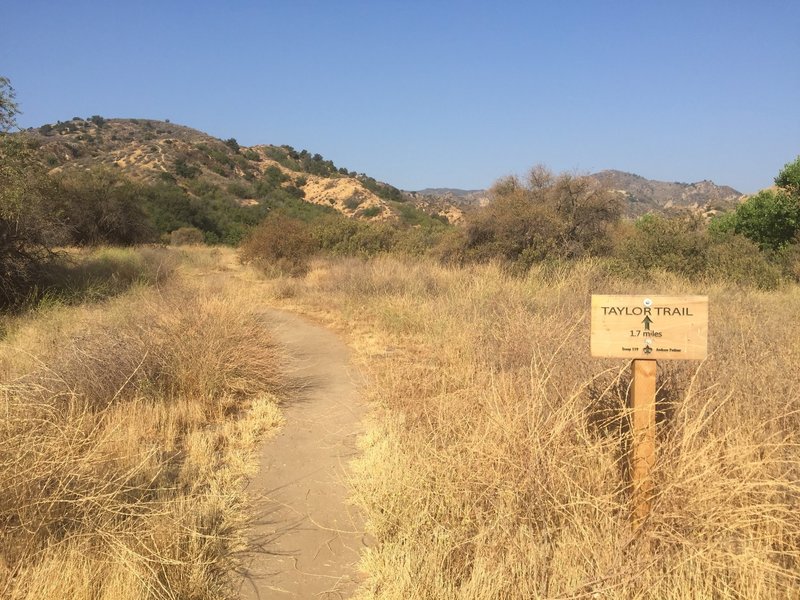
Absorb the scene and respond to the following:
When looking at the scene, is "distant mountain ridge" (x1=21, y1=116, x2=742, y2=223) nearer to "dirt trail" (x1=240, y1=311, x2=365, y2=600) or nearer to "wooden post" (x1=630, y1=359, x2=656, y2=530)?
"dirt trail" (x1=240, y1=311, x2=365, y2=600)

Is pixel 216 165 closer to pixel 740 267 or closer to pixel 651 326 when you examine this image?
pixel 740 267

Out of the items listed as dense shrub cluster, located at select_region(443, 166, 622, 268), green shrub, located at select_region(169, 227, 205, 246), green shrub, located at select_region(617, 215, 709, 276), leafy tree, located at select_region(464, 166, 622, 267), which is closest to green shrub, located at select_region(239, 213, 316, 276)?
dense shrub cluster, located at select_region(443, 166, 622, 268)

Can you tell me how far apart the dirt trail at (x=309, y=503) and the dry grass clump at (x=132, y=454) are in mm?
203

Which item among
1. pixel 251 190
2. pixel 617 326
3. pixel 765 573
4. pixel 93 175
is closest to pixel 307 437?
pixel 617 326

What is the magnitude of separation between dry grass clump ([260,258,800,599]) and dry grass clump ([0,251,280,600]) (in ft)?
3.61

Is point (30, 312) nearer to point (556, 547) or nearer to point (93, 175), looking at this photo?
point (556, 547)

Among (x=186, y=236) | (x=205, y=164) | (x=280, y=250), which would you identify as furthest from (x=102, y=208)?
(x=205, y=164)

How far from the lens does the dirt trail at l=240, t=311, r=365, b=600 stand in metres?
3.09

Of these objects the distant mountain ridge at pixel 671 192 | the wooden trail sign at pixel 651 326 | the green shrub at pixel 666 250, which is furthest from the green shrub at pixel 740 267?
the distant mountain ridge at pixel 671 192

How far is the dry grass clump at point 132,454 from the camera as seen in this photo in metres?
2.78

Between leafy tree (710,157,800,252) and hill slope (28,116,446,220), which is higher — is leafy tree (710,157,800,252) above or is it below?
below

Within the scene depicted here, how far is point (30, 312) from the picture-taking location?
9.50m

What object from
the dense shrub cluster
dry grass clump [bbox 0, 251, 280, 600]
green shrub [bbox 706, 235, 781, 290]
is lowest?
dry grass clump [bbox 0, 251, 280, 600]

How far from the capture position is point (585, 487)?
3197 mm
